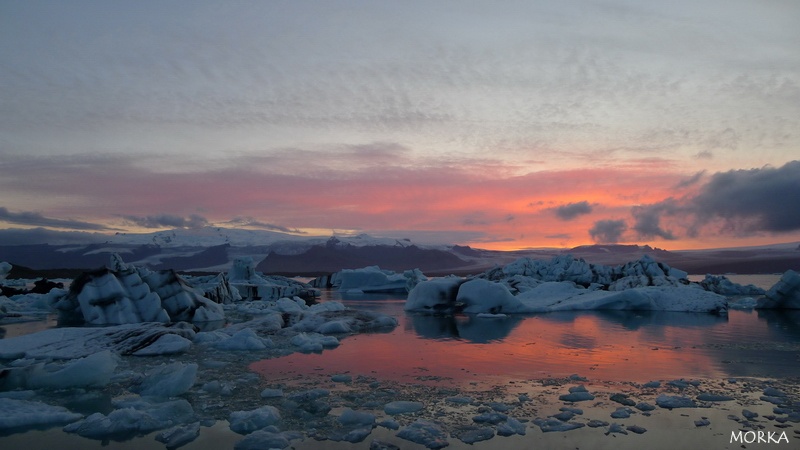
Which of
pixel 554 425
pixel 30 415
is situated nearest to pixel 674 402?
pixel 554 425

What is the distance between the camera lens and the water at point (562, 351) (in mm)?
7844

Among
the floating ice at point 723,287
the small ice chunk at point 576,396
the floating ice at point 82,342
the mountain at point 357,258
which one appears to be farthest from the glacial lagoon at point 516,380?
the mountain at point 357,258

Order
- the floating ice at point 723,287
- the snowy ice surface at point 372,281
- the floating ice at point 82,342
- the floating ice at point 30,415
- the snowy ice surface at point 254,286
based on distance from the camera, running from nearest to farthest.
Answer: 1. the floating ice at point 30,415
2. the floating ice at point 82,342
3. the snowy ice surface at point 254,286
4. the floating ice at point 723,287
5. the snowy ice surface at point 372,281

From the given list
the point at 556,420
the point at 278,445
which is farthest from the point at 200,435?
the point at 556,420

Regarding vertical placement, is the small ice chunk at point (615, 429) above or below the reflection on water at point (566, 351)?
above

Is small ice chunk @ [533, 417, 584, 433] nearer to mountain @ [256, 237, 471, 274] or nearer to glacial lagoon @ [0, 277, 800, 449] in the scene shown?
glacial lagoon @ [0, 277, 800, 449]

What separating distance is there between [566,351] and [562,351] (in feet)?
0.23

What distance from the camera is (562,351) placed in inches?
388

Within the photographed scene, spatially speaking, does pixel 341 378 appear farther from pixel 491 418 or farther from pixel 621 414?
pixel 621 414

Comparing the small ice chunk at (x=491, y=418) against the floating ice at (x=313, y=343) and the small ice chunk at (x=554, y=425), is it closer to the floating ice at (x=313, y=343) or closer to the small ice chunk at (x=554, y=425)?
the small ice chunk at (x=554, y=425)

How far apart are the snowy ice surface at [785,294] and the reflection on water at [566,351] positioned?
389 cm

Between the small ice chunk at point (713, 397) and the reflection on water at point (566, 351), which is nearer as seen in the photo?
the small ice chunk at point (713, 397)

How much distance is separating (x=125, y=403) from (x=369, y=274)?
31.1m

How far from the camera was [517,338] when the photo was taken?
38.6 feet
